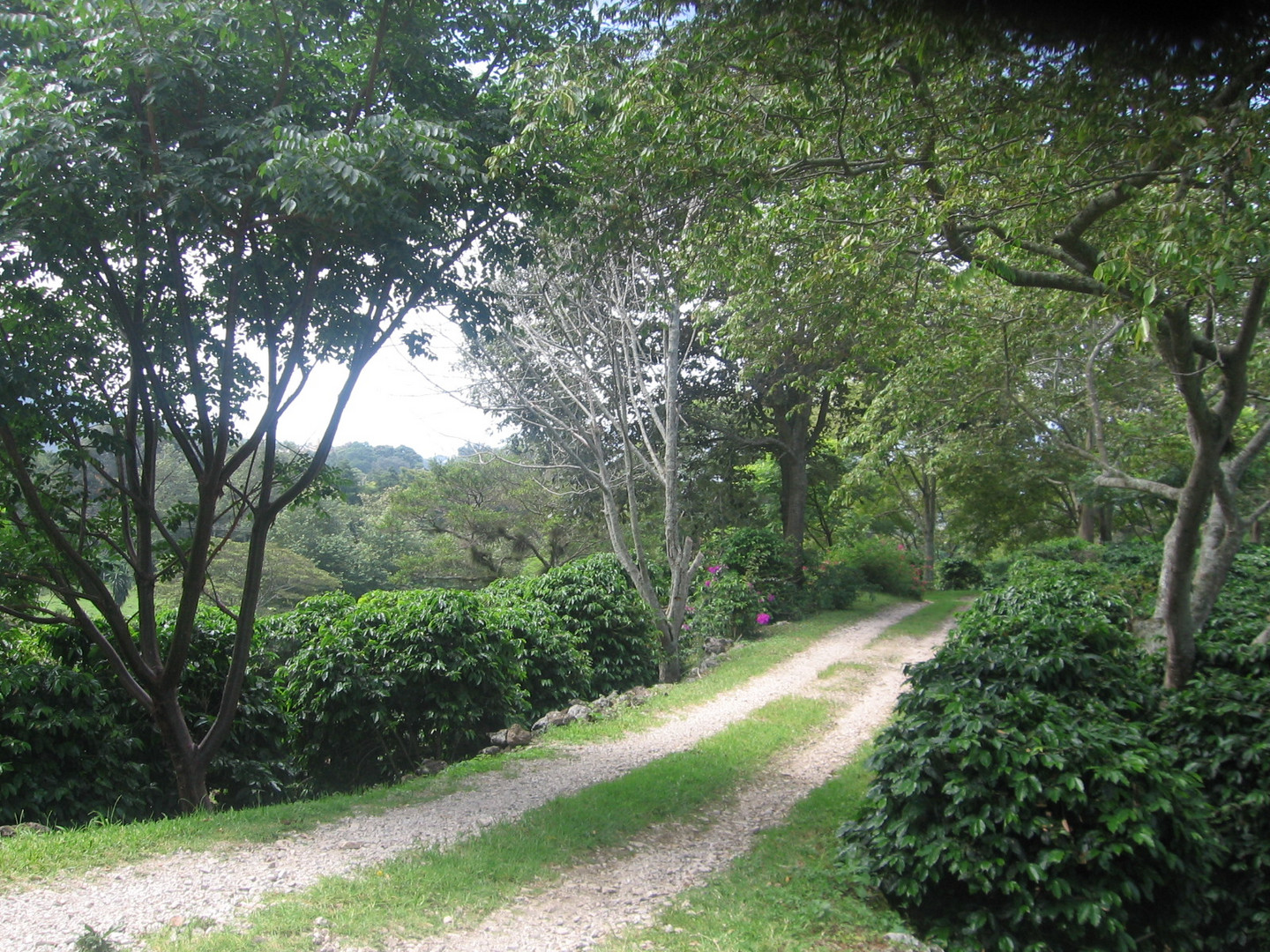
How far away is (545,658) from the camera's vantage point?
9.71 m

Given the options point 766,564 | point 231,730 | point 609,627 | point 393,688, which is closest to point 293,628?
point 231,730

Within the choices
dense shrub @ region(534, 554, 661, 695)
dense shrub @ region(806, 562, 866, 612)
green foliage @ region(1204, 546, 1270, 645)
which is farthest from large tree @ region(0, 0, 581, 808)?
dense shrub @ region(806, 562, 866, 612)

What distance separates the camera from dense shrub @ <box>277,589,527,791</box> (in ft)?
22.8

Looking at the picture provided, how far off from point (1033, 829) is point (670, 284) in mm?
7027

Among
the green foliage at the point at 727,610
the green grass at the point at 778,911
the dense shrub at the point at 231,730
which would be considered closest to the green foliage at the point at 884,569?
the green foliage at the point at 727,610

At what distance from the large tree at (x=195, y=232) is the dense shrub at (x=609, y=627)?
5.26 metres

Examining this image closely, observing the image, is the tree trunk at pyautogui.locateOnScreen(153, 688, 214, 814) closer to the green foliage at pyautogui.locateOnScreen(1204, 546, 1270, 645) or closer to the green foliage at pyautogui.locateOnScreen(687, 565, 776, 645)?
the green foliage at pyautogui.locateOnScreen(1204, 546, 1270, 645)

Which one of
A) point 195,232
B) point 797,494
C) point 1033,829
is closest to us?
point 1033,829

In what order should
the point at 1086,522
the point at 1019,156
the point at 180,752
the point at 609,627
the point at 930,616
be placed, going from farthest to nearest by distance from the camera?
the point at 1086,522
the point at 930,616
the point at 609,627
the point at 180,752
the point at 1019,156

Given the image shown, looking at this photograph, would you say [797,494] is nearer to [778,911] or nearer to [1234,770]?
[1234,770]

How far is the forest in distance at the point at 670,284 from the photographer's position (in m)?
3.65

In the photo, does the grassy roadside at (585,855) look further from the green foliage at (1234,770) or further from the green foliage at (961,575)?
the green foliage at (961,575)

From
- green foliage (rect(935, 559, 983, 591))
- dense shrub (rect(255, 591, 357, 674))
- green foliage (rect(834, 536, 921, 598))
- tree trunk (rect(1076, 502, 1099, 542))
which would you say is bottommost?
green foliage (rect(935, 559, 983, 591))

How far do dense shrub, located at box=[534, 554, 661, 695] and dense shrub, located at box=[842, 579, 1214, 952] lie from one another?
696 centimetres
